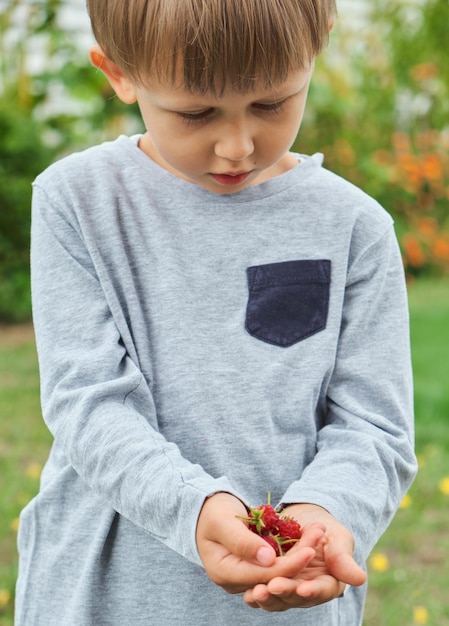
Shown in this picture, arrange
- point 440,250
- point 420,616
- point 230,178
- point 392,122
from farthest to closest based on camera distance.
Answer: point 392,122 < point 440,250 < point 420,616 < point 230,178

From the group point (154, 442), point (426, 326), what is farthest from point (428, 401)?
point (154, 442)

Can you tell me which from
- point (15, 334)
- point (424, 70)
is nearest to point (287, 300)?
point (15, 334)

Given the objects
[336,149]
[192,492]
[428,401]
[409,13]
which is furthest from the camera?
[409,13]

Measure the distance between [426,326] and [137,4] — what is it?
4713 millimetres

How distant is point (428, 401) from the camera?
4191mm

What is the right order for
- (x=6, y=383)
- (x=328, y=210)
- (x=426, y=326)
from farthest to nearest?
(x=426, y=326) → (x=6, y=383) → (x=328, y=210)

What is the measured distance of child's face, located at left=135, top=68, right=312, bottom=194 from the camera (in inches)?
50.6

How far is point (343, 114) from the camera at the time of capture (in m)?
6.95

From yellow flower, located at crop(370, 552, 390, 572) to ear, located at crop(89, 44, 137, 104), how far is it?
76.4 inches

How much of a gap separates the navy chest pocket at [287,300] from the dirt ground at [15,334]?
3.87 m

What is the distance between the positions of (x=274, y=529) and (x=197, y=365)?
30 centimetres

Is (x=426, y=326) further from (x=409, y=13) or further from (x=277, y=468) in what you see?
(x=277, y=468)

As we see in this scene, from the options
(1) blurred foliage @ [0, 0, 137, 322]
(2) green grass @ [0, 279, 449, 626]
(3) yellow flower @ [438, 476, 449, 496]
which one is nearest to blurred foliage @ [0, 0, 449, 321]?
(1) blurred foliage @ [0, 0, 137, 322]

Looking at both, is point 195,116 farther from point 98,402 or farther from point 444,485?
point 444,485
